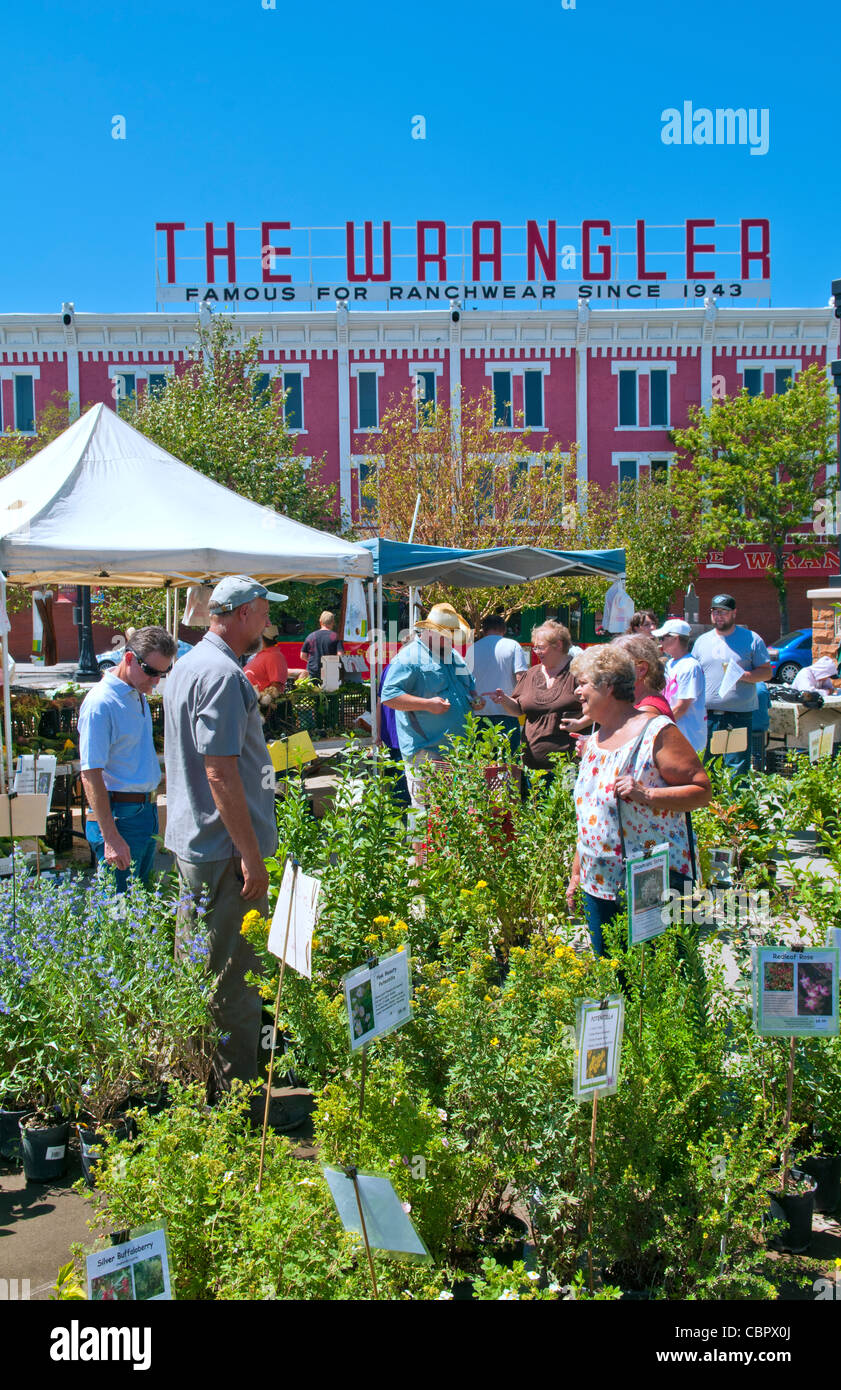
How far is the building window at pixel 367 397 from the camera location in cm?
3014

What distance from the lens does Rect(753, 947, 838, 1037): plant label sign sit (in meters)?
2.52

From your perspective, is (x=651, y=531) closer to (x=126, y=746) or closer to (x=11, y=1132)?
(x=126, y=746)

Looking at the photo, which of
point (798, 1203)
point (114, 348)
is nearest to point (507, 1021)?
point (798, 1203)

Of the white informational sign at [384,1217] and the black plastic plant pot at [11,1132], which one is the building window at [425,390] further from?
the white informational sign at [384,1217]

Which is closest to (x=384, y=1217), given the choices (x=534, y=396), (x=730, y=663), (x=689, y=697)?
(x=689, y=697)

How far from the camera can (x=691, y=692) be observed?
6.14m

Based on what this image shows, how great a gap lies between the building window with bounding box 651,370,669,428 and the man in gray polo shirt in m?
29.6

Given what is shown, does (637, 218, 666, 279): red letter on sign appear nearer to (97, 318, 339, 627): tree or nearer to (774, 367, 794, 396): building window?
(774, 367, 794, 396): building window

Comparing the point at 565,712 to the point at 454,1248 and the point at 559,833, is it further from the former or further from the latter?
the point at 454,1248

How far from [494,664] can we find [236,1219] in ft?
18.0

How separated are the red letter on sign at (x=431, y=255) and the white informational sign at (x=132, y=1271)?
33.2 metres

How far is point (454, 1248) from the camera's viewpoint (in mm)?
2416

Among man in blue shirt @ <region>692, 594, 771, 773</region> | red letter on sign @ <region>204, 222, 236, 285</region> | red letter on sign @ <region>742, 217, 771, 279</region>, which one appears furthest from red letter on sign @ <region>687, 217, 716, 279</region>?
man in blue shirt @ <region>692, 594, 771, 773</region>
